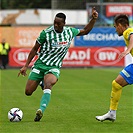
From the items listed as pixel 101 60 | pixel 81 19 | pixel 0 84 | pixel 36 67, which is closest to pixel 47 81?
pixel 36 67

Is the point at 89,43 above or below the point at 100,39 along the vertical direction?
below

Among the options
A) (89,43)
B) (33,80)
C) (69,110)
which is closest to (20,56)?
(89,43)

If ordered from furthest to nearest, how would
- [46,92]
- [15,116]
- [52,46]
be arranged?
[52,46]
[15,116]
[46,92]

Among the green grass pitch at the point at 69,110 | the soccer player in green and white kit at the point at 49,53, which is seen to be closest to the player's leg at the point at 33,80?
the soccer player in green and white kit at the point at 49,53

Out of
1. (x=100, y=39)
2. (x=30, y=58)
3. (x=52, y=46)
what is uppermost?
(x=52, y=46)

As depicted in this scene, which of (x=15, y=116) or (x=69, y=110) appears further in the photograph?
(x=69, y=110)

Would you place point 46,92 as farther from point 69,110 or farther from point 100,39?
point 100,39

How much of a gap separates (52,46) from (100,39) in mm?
29647

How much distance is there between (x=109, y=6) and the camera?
48.2 m

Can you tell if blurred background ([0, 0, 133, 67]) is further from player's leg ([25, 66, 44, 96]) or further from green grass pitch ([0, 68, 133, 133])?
player's leg ([25, 66, 44, 96])

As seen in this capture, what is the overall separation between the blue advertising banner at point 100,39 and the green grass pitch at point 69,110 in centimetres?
1832

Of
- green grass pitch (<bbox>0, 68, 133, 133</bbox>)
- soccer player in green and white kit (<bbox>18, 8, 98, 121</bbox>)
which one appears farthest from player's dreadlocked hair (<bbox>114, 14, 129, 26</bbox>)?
green grass pitch (<bbox>0, 68, 133, 133</bbox>)

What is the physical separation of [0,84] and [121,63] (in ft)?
52.9

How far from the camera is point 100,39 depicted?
4144cm
